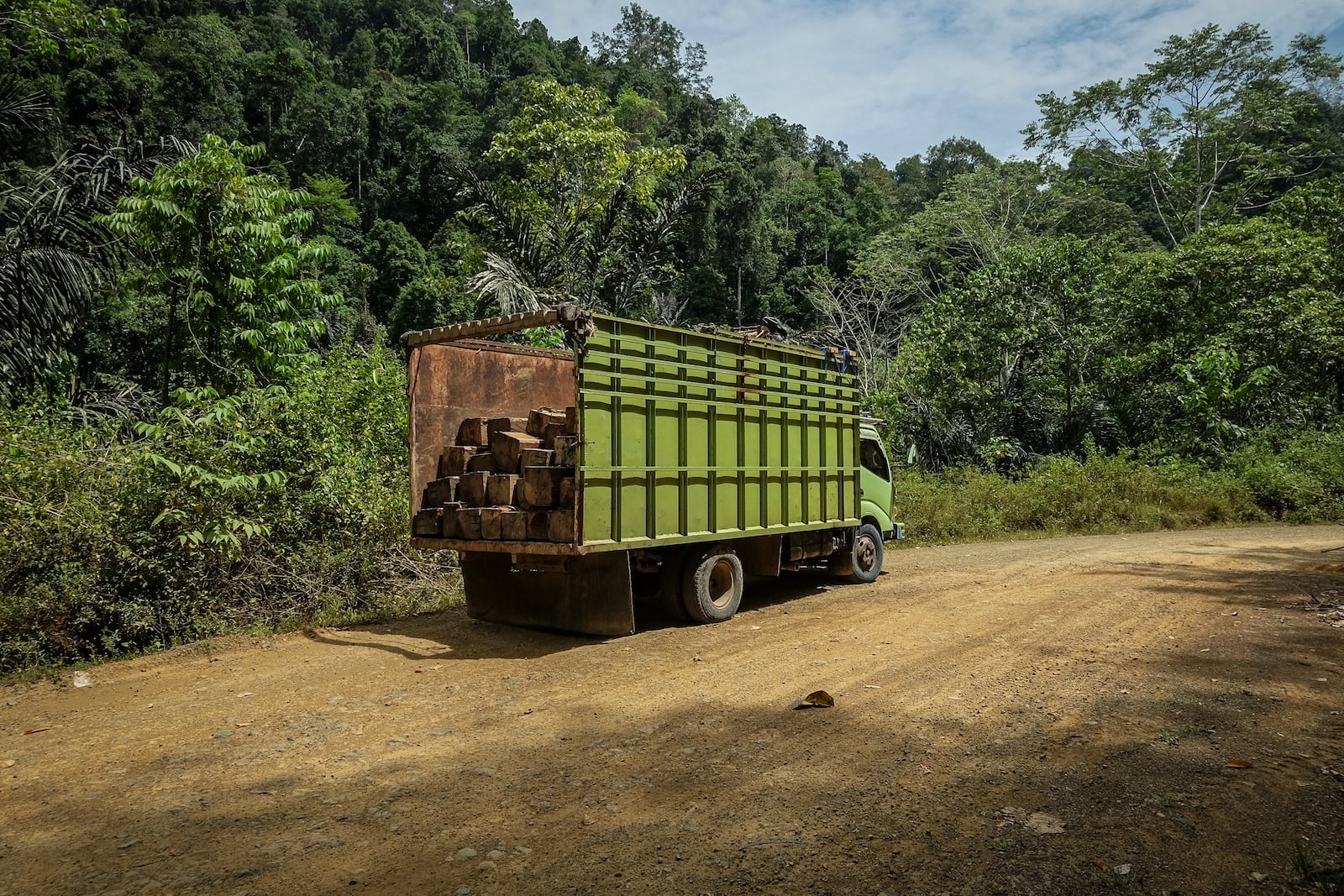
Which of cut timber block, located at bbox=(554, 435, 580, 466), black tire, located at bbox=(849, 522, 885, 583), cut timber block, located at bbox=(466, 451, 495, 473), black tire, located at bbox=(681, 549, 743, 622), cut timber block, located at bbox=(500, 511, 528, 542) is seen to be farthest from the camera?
black tire, located at bbox=(849, 522, 885, 583)

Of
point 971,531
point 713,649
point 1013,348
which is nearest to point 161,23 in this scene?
point 1013,348

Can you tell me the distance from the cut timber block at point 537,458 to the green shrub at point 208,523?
103 inches

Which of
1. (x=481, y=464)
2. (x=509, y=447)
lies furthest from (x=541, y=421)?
(x=481, y=464)

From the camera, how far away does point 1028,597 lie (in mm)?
8984

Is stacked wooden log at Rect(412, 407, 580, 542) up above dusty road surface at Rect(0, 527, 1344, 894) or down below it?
above

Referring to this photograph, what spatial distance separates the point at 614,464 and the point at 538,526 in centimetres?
74

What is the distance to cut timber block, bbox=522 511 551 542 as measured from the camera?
6636 mm

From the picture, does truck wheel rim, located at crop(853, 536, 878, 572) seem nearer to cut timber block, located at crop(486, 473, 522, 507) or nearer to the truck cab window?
the truck cab window

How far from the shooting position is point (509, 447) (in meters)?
7.15

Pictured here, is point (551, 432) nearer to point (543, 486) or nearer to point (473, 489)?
point (543, 486)

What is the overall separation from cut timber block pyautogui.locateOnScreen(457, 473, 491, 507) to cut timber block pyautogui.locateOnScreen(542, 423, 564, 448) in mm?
537

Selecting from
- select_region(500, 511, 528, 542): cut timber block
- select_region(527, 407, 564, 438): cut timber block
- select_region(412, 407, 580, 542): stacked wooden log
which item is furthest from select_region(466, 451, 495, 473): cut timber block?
select_region(500, 511, 528, 542): cut timber block

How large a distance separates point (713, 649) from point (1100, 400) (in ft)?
58.7

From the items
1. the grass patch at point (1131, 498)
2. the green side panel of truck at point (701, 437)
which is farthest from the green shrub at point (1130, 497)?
the green side panel of truck at point (701, 437)
